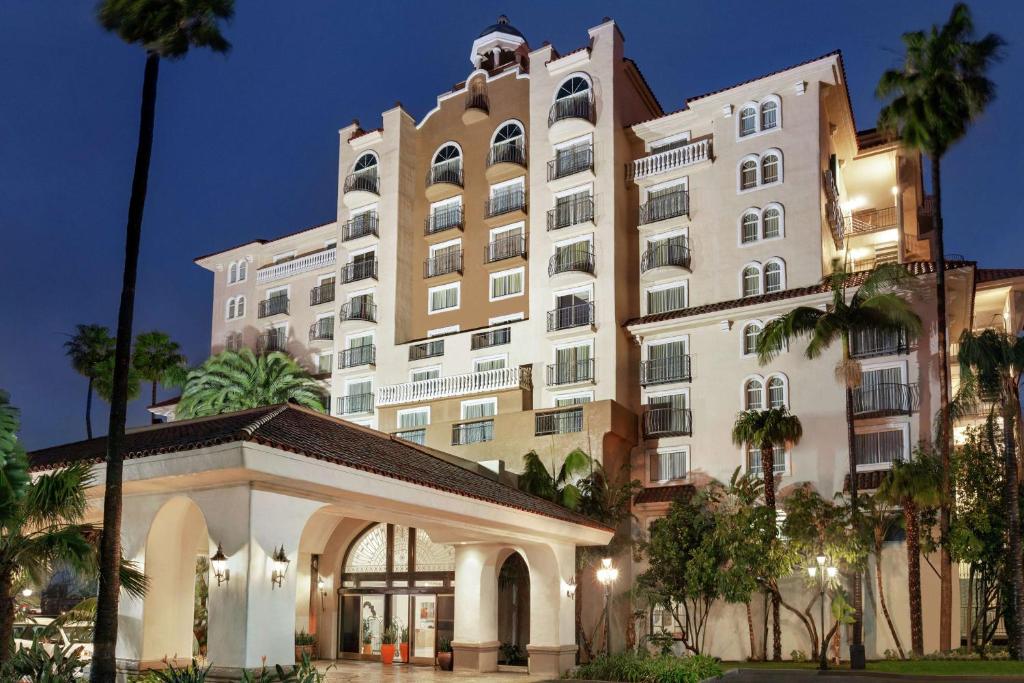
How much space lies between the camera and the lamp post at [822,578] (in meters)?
29.0

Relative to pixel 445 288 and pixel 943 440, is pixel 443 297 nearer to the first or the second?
pixel 445 288

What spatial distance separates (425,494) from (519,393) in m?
21.3

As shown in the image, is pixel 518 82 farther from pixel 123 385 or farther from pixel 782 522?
pixel 123 385

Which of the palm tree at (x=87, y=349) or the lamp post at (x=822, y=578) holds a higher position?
the palm tree at (x=87, y=349)

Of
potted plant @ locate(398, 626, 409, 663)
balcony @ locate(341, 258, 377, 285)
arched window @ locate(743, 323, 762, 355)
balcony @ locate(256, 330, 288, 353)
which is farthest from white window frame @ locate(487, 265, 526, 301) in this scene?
potted plant @ locate(398, 626, 409, 663)

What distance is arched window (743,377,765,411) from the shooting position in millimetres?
38094

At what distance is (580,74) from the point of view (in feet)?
145

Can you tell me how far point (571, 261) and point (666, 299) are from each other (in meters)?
4.17

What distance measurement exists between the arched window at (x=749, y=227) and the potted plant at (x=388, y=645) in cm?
1970

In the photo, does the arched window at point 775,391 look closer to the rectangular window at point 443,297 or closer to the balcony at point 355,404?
the rectangular window at point 443,297

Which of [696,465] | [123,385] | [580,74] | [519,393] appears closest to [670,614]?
[696,465]

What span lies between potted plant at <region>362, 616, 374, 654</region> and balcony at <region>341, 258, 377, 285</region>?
20.1 meters

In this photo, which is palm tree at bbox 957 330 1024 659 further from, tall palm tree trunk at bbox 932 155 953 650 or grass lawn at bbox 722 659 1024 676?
grass lawn at bbox 722 659 1024 676

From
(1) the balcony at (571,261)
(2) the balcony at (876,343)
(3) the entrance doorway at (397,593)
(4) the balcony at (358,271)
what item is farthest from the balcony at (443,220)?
(2) the balcony at (876,343)
